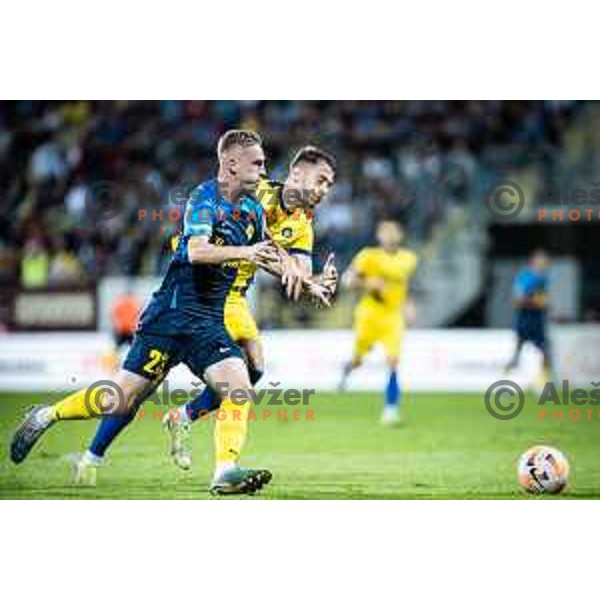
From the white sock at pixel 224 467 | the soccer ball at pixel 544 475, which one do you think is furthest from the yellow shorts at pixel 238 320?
the soccer ball at pixel 544 475

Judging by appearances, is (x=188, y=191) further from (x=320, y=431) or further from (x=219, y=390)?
(x=320, y=431)

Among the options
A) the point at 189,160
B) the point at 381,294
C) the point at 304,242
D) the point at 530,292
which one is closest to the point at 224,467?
the point at 304,242

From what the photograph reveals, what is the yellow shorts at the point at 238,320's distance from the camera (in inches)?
292

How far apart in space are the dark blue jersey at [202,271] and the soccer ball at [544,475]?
1899 mm

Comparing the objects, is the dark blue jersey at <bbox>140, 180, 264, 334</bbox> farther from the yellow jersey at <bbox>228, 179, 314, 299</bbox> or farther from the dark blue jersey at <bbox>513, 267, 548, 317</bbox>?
the dark blue jersey at <bbox>513, 267, 548, 317</bbox>

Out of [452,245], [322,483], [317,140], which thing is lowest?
[322,483]

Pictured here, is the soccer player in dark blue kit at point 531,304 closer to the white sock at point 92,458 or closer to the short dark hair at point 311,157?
the short dark hair at point 311,157

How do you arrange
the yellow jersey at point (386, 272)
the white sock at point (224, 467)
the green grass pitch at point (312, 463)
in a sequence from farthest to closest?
the yellow jersey at point (386, 272) < the green grass pitch at point (312, 463) < the white sock at point (224, 467)

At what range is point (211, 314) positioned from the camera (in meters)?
7.22

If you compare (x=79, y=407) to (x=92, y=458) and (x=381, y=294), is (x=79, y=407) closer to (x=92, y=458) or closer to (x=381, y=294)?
(x=92, y=458)

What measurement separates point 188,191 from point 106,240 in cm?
428

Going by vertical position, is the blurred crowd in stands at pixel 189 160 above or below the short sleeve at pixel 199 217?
above

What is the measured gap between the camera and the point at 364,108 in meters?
12.0

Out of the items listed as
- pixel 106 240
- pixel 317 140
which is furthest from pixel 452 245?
pixel 106 240
